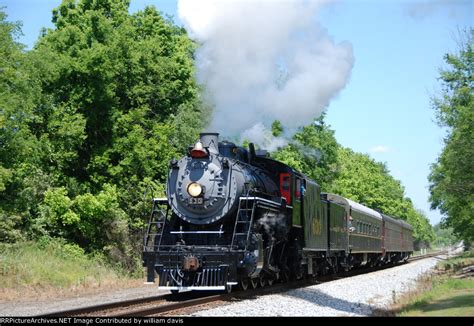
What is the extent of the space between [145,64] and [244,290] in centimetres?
1594

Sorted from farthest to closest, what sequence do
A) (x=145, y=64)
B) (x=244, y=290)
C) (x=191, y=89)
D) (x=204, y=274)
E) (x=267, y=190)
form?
(x=191, y=89), (x=145, y=64), (x=267, y=190), (x=244, y=290), (x=204, y=274)

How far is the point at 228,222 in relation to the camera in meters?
16.8

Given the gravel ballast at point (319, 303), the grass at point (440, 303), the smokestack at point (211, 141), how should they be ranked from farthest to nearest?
the smokestack at point (211, 141) → the gravel ballast at point (319, 303) → the grass at point (440, 303)

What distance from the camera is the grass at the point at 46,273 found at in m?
18.2

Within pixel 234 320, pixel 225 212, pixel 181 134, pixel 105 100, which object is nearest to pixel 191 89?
pixel 181 134

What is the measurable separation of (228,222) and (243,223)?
572 millimetres

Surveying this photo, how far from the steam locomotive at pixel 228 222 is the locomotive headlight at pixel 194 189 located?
0.03 meters

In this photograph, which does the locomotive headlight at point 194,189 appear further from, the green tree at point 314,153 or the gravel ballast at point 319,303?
the green tree at point 314,153

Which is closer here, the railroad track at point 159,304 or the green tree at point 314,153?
the railroad track at point 159,304

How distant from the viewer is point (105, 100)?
28.3 m

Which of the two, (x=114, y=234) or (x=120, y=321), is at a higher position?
(x=114, y=234)

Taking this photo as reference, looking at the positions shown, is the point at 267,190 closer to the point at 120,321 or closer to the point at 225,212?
the point at 225,212

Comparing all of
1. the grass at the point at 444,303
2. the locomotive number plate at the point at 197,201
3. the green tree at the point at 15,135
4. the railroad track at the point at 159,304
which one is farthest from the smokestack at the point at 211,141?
the green tree at the point at 15,135

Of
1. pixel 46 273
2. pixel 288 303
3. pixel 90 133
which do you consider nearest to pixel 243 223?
pixel 288 303
